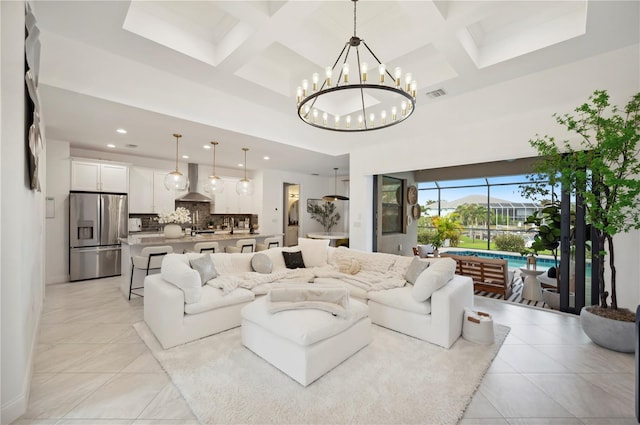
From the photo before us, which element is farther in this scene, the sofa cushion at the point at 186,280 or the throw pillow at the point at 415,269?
the throw pillow at the point at 415,269

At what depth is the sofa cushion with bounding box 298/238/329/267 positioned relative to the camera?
14.9ft

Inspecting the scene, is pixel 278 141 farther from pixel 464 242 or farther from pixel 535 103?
pixel 464 242

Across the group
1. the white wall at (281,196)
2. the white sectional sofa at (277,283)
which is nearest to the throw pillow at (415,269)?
the white sectional sofa at (277,283)

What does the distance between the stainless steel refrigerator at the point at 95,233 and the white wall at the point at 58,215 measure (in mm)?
138

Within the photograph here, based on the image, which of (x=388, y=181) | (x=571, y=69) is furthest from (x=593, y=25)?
(x=388, y=181)

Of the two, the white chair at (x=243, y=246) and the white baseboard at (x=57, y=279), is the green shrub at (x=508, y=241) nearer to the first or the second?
the white chair at (x=243, y=246)

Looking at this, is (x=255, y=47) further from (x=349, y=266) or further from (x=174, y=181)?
(x=349, y=266)

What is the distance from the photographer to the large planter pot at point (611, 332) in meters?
2.55

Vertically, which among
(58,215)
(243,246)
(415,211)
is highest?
(415,211)

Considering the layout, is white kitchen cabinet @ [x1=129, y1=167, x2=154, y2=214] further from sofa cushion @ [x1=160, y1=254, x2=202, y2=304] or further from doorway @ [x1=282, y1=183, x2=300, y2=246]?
sofa cushion @ [x1=160, y1=254, x2=202, y2=304]

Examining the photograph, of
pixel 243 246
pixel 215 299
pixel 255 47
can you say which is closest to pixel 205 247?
pixel 243 246

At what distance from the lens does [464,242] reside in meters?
9.02

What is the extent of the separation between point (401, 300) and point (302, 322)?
1.32 meters

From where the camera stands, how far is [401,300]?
2.99 metres
